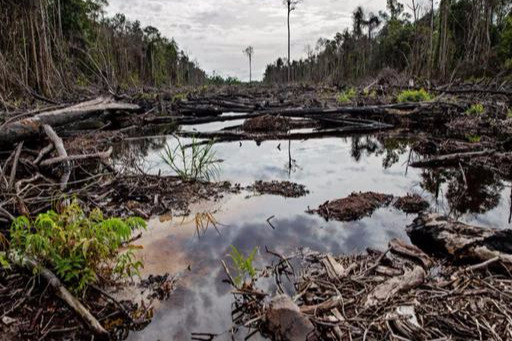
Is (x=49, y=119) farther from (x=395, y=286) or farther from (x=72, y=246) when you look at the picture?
(x=395, y=286)

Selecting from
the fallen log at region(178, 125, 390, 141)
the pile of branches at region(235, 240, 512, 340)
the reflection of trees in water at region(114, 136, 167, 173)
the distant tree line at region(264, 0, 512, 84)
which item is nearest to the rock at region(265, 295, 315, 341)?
the pile of branches at region(235, 240, 512, 340)

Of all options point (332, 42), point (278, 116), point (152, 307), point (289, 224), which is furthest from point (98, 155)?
point (332, 42)

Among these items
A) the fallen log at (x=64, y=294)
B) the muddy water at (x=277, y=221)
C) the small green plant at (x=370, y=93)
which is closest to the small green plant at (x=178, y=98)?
the small green plant at (x=370, y=93)

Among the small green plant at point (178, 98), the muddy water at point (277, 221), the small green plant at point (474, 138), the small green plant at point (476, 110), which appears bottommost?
the muddy water at point (277, 221)

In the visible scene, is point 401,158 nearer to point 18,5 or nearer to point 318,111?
point 318,111

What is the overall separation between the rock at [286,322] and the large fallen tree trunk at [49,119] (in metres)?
5.72

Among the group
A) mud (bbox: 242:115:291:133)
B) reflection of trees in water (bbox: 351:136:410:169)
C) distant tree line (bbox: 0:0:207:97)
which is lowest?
reflection of trees in water (bbox: 351:136:410:169)

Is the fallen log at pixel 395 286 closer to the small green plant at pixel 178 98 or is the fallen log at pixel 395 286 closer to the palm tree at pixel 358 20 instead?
the small green plant at pixel 178 98

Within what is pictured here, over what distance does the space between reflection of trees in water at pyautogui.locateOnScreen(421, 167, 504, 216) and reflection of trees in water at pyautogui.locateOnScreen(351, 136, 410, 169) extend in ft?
3.63

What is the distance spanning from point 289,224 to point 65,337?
2426 millimetres

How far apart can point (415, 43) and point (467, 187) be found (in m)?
28.8

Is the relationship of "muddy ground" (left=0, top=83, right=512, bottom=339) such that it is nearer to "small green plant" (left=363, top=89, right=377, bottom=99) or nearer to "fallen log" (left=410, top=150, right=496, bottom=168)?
"fallen log" (left=410, top=150, right=496, bottom=168)

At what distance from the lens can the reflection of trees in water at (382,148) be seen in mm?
7398

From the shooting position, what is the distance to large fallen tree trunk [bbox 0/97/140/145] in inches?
236
